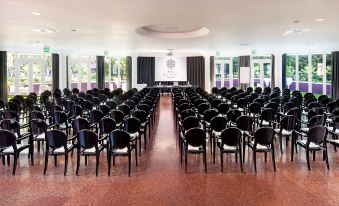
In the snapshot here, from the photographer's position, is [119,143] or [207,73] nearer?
[119,143]

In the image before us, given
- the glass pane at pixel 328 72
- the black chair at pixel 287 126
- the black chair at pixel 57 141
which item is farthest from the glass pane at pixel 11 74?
the glass pane at pixel 328 72

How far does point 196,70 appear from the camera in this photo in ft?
93.0

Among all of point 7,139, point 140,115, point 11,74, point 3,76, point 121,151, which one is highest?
point 11,74

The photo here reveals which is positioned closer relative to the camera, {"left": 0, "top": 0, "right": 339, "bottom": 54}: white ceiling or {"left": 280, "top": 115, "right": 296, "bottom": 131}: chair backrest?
{"left": 0, "top": 0, "right": 339, "bottom": 54}: white ceiling

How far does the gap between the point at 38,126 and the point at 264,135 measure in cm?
528

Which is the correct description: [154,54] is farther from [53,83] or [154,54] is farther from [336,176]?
[336,176]

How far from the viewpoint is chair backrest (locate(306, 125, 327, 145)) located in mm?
6582

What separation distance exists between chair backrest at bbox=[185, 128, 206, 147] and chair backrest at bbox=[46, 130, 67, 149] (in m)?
2.50

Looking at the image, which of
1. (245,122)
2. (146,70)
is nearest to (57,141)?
(245,122)

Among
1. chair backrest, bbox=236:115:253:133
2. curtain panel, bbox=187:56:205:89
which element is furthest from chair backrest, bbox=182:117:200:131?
curtain panel, bbox=187:56:205:89

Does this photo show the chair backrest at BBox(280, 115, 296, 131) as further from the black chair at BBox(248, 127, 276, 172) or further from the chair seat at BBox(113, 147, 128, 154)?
the chair seat at BBox(113, 147, 128, 154)

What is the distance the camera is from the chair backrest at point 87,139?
637cm

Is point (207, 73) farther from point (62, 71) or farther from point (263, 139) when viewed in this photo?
point (263, 139)

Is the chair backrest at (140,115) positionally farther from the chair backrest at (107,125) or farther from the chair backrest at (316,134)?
the chair backrest at (316,134)
